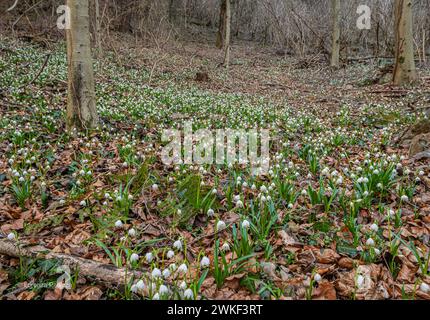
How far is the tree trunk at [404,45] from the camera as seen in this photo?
973 cm

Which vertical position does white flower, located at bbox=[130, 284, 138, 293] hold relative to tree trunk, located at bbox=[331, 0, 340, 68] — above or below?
below

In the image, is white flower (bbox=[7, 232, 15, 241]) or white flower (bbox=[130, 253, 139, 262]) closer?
white flower (bbox=[130, 253, 139, 262])

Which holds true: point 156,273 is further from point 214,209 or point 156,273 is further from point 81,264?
point 214,209

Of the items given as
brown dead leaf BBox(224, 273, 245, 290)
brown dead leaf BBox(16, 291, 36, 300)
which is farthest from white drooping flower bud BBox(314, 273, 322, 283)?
brown dead leaf BBox(16, 291, 36, 300)

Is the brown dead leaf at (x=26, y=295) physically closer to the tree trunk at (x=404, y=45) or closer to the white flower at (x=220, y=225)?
the white flower at (x=220, y=225)

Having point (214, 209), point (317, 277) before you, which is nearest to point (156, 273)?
point (317, 277)

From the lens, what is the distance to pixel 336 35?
1597cm

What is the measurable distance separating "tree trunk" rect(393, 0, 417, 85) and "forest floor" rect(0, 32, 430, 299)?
249 cm

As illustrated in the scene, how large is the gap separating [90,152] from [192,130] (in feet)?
7.50

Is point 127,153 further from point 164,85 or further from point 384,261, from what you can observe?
point 164,85

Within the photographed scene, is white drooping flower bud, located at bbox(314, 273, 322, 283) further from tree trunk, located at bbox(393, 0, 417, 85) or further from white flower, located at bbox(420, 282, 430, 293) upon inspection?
tree trunk, located at bbox(393, 0, 417, 85)

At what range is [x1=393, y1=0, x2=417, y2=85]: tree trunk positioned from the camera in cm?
973

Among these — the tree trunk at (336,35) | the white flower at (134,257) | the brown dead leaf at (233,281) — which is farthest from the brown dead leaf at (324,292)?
the tree trunk at (336,35)
